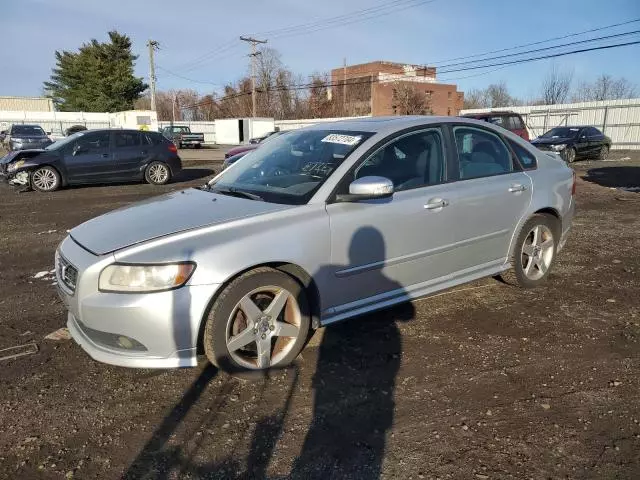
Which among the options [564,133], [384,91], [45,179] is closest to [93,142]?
[45,179]

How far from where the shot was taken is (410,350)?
3598mm

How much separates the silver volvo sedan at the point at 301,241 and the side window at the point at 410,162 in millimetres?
11

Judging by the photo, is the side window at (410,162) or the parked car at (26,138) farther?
the parked car at (26,138)

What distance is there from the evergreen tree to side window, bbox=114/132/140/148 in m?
47.0

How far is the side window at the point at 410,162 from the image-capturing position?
3.72 m

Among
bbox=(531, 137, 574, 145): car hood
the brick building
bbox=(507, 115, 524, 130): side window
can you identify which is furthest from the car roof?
the brick building

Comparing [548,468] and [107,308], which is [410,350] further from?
[107,308]

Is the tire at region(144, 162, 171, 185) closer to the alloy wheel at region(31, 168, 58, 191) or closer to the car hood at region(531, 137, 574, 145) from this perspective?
the alloy wheel at region(31, 168, 58, 191)

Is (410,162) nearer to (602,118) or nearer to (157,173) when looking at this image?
(157,173)

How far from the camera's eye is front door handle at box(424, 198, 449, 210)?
3799 mm

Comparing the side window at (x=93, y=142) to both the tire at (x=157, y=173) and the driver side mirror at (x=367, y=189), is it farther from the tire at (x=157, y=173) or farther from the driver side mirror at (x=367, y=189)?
the driver side mirror at (x=367, y=189)

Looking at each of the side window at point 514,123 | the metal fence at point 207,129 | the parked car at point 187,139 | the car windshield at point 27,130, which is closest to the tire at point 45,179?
the side window at point 514,123

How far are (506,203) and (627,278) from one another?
195cm

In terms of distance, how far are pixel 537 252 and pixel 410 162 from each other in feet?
5.95
